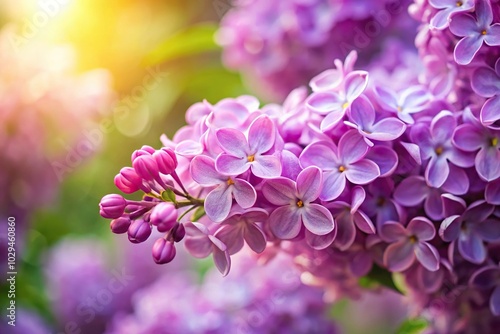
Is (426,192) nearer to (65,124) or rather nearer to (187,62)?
(65,124)

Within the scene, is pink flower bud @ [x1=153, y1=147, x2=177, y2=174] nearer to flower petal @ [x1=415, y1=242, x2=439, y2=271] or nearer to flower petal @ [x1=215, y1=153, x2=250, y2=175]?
flower petal @ [x1=215, y1=153, x2=250, y2=175]

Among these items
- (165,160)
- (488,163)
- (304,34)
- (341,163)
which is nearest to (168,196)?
(165,160)

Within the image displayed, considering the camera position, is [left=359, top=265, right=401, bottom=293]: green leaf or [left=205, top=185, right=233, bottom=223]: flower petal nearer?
[left=205, top=185, right=233, bottom=223]: flower petal

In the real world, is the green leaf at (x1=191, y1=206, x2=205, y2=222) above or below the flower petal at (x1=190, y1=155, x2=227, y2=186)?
below

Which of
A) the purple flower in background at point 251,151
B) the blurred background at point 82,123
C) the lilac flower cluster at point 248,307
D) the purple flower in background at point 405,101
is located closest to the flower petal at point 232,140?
the purple flower in background at point 251,151

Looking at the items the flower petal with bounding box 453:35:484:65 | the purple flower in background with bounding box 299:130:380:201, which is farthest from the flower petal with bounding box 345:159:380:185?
the flower petal with bounding box 453:35:484:65

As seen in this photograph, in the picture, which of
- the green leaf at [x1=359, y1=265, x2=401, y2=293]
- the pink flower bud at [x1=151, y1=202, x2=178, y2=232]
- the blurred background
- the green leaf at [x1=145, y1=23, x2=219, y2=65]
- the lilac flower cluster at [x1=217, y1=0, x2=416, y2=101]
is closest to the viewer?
the pink flower bud at [x1=151, y1=202, x2=178, y2=232]

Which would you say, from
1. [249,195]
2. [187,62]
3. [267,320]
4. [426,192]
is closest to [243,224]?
[249,195]
